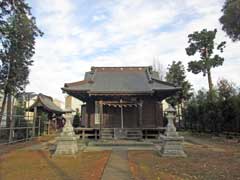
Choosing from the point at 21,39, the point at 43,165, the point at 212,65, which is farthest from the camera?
the point at 212,65

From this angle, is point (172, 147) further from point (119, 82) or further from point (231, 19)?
point (119, 82)

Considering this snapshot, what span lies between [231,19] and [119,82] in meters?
9.77

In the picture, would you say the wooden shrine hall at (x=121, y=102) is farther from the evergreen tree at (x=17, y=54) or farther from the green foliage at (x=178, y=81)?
the green foliage at (x=178, y=81)

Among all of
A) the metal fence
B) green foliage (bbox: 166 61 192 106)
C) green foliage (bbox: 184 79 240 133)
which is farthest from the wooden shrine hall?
green foliage (bbox: 166 61 192 106)

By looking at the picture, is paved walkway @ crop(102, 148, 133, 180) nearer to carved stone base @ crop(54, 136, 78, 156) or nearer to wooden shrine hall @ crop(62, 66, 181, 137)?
carved stone base @ crop(54, 136, 78, 156)

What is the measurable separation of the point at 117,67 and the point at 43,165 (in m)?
16.4

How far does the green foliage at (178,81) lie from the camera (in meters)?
35.7

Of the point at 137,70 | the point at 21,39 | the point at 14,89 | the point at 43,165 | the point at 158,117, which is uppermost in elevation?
the point at 21,39

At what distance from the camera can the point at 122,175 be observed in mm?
6824

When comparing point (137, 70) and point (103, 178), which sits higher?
point (137, 70)

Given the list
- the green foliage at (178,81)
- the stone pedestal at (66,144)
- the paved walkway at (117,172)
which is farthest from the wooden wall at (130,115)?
the green foliage at (178,81)

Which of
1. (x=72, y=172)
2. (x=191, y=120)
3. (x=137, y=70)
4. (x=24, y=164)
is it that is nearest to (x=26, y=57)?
(x=137, y=70)

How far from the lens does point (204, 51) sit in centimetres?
2761

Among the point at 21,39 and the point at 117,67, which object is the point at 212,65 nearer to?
the point at 117,67
